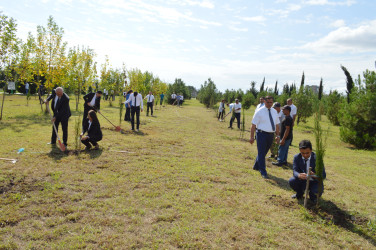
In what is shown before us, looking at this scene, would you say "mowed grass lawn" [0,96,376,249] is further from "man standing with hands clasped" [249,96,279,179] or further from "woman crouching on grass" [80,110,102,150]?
"man standing with hands clasped" [249,96,279,179]

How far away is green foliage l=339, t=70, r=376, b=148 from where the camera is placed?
11539 millimetres

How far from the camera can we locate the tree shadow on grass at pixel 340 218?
3859 mm

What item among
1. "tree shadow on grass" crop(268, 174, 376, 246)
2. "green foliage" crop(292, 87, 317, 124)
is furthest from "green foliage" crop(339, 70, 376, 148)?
"tree shadow on grass" crop(268, 174, 376, 246)

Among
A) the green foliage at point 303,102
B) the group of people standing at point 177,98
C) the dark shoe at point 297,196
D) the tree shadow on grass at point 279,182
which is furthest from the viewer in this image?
the group of people standing at point 177,98

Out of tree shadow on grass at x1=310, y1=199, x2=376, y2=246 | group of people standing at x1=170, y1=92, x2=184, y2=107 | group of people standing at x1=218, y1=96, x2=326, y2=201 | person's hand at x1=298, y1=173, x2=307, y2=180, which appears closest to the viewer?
tree shadow on grass at x1=310, y1=199, x2=376, y2=246

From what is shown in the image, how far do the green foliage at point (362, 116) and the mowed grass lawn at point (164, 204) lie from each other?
521 centimetres

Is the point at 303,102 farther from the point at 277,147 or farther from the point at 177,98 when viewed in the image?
the point at 177,98

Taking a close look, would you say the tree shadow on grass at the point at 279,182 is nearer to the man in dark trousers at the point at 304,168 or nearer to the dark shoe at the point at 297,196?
the dark shoe at the point at 297,196

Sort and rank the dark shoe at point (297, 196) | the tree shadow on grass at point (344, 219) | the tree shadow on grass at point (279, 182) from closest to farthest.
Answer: the tree shadow on grass at point (344, 219) → the dark shoe at point (297, 196) → the tree shadow on grass at point (279, 182)

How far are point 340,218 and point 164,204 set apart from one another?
9.96 feet

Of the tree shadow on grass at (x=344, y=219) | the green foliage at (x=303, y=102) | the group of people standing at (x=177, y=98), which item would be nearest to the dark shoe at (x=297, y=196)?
the tree shadow on grass at (x=344, y=219)

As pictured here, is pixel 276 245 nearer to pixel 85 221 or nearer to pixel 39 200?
pixel 85 221

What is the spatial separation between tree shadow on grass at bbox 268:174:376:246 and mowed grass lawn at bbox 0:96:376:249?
0.02 metres

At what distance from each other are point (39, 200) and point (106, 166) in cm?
201
